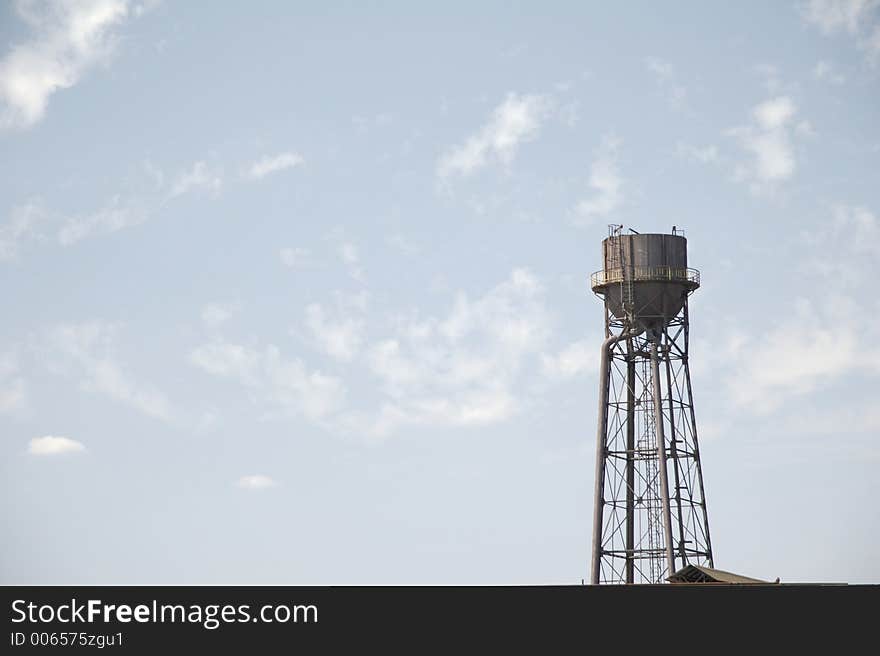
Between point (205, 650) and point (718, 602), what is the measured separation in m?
21.4

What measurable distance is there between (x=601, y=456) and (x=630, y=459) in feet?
5.70

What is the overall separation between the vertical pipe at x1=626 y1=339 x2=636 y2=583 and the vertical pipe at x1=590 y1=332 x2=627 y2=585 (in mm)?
1246

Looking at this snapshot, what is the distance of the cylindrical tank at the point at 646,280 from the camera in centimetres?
9862

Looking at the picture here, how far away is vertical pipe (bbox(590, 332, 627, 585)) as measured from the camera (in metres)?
96.9

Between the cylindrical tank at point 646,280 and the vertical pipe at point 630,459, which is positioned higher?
the cylindrical tank at point 646,280

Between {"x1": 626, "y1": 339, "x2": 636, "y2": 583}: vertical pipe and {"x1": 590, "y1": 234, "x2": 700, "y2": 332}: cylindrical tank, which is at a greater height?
{"x1": 590, "y1": 234, "x2": 700, "y2": 332}: cylindrical tank

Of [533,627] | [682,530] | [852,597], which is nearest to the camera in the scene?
[533,627]

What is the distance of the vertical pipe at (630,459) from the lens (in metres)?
96.9

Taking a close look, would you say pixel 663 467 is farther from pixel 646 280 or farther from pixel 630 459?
pixel 646 280

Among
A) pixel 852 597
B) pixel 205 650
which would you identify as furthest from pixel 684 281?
pixel 205 650

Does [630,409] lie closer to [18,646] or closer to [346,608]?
[346,608]

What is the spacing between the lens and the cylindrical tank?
98.6 metres

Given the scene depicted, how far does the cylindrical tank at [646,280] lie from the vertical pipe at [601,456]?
1.88 meters

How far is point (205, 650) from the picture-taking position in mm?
60031
